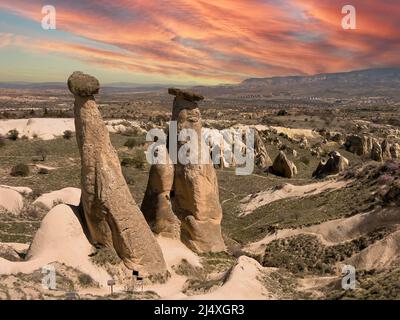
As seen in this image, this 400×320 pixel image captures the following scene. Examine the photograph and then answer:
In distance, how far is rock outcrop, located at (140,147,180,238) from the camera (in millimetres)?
19750

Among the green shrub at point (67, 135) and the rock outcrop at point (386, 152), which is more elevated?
the green shrub at point (67, 135)

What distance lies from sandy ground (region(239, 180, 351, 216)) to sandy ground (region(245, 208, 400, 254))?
24.3ft

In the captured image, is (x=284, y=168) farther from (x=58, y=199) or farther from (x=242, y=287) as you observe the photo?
(x=242, y=287)

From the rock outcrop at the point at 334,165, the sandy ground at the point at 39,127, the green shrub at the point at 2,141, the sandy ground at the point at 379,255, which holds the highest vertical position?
the sandy ground at the point at 39,127

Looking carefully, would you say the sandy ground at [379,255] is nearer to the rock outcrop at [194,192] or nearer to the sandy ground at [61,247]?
the rock outcrop at [194,192]

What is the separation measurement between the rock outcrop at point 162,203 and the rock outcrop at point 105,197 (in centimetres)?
344

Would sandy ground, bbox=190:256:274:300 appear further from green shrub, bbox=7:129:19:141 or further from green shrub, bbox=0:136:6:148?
green shrub, bbox=7:129:19:141

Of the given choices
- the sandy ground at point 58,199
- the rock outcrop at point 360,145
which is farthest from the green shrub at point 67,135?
the rock outcrop at point 360,145

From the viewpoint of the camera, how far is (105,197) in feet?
51.6

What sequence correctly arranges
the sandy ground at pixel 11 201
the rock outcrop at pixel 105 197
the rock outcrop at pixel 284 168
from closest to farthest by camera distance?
1. the rock outcrop at pixel 105 197
2. the sandy ground at pixel 11 201
3. the rock outcrop at pixel 284 168

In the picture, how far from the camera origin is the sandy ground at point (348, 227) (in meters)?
21.6

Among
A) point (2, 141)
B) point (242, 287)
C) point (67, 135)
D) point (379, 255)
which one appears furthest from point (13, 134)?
point (242, 287)

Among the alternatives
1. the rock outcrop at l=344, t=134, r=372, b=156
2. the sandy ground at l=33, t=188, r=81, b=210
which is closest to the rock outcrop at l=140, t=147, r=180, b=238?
the sandy ground at l=33, t=188, r=81, b=210
